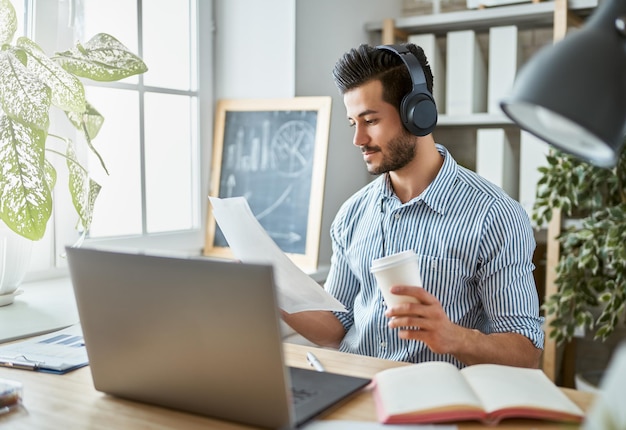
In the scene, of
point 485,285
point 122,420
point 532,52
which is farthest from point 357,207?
point 532,52

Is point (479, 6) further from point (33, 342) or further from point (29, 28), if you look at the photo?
point (33, 342)

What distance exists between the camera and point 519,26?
8.86 ft

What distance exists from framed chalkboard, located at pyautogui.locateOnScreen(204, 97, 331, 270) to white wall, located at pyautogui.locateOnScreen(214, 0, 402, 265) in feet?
0.32

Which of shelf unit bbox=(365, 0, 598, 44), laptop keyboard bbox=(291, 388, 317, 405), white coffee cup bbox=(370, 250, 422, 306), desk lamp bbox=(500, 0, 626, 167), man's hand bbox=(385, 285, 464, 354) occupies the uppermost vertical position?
shelf unit bbox=(365, 0, 598, 44)

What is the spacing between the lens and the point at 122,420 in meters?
1.02

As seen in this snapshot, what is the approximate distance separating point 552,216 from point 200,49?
4.67ft

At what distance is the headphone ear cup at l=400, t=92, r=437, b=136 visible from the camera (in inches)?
65.7

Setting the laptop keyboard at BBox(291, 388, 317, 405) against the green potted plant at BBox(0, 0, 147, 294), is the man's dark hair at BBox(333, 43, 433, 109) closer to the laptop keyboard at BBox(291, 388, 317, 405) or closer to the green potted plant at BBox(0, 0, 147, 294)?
the green potted plant at BBox(0, 0, 147, 294)

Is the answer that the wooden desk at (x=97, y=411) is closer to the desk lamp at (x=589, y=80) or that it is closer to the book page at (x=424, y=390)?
the book page at (x=424, y=390)

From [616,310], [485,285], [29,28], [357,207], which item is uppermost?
[29,28]

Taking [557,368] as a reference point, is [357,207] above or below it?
above

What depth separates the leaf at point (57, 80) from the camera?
1.63 m

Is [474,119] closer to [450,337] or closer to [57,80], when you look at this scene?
[450,337]

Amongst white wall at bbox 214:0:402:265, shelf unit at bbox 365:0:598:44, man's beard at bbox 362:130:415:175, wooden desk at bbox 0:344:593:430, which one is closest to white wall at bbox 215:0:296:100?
white wall at bbox 214:0:402:265
